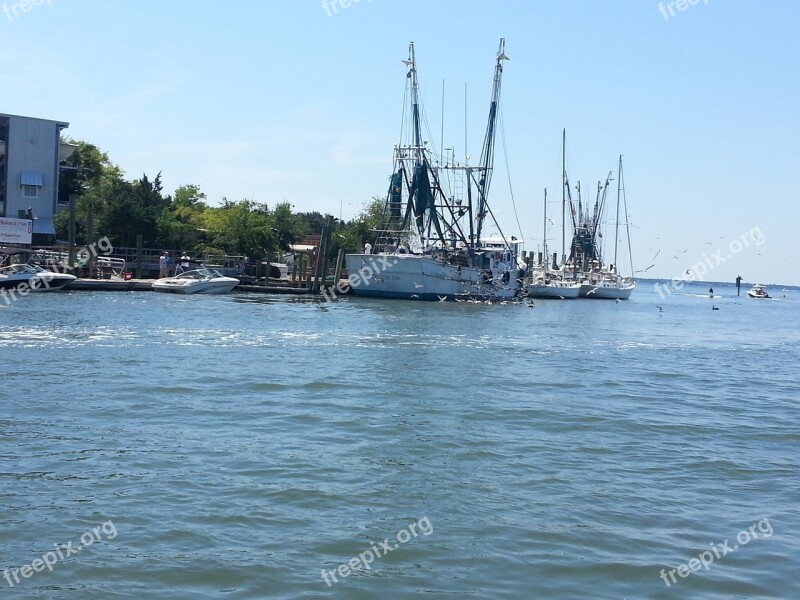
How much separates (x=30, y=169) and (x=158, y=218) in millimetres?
12402

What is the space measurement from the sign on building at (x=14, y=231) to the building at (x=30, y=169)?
30.4 feet

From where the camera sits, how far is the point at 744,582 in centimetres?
999

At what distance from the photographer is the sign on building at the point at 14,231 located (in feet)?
183

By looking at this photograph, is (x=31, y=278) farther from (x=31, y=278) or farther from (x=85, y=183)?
(x=85, y=183)

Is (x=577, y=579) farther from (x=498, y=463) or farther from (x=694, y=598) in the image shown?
(x=498, y=463)

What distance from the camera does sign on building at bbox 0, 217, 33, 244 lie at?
55781mm

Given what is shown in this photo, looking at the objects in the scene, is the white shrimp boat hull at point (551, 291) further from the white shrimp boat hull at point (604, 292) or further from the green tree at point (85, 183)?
the green tree at point (85, 183)

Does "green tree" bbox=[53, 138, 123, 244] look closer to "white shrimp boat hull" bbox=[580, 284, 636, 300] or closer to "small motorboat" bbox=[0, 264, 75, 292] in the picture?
"small motorboat" bbox=[0, 264, 75, 292]

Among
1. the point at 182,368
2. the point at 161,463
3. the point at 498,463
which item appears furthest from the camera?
the point at 182,368

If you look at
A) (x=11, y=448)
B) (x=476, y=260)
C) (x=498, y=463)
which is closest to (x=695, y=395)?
(x=498, y=463)

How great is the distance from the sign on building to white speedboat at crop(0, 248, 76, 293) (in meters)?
2.88

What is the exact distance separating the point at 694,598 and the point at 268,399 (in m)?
12.2

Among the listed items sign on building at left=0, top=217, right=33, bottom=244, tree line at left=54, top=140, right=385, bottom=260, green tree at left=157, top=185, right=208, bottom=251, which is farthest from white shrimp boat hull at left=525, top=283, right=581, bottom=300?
sign on building at left=0, top=217, right=33, bottom=244

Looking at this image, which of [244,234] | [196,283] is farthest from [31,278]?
[244,234]
